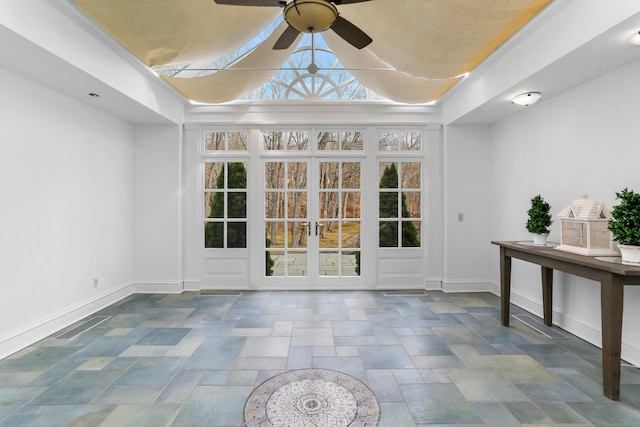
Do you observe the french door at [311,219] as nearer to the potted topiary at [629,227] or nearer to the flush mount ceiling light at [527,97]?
the flush mount ceiling light at [527,97]

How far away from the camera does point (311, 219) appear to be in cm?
498

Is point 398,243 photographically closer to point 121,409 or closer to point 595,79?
point 595,79

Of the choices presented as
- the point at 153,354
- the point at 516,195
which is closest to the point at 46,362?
the point at 153,354

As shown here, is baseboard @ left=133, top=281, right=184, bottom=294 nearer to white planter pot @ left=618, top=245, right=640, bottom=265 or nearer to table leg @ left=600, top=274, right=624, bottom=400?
table leg @ left=600, top=274, right=624, bottom=400

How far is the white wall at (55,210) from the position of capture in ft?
9.34

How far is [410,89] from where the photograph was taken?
13.4ft

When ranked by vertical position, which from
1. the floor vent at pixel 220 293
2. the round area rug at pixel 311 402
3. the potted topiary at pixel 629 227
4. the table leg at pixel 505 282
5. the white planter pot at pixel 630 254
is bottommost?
the round area rug at pixel 311 402

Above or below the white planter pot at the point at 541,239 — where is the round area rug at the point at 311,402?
below

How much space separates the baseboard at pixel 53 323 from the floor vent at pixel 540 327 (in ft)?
16.5

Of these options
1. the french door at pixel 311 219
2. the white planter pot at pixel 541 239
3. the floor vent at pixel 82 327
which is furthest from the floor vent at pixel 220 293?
the white planter pot at pixel 541 239

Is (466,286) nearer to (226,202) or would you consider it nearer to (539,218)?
(539,218)

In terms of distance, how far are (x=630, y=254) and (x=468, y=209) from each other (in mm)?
2642

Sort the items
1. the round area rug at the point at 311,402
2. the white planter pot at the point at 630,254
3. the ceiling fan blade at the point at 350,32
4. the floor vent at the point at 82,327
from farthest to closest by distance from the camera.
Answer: the floor vent at the point at 82,327 < the ceiling fan blade at the point at 350,32 < the white planter pot at the point at 630,254 < the round area rug at the point at 311,402

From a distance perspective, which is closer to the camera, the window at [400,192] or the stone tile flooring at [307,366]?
the stone tile flooring at [307,366]
